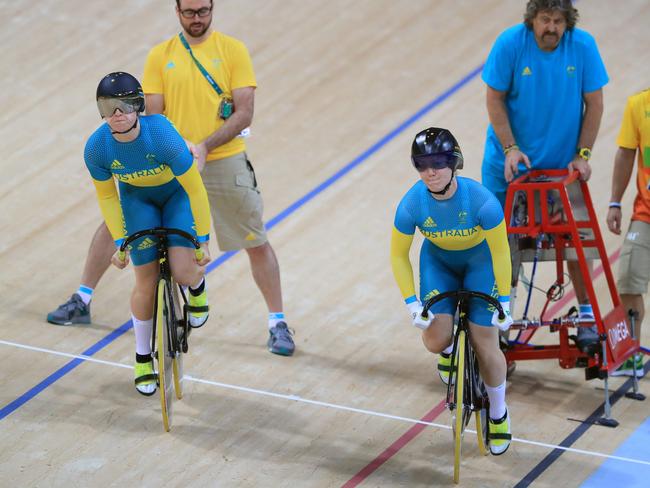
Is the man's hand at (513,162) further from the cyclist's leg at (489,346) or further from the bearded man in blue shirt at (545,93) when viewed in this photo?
the cyclist's leg at (489,346)

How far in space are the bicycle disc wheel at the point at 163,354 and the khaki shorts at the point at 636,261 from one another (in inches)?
89.2

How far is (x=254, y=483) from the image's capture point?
4.98m

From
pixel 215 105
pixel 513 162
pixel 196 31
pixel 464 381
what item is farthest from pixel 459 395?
pixel 196 31

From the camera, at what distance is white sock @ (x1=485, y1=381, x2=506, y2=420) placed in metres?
5.03

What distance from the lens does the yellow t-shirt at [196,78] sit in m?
5.99

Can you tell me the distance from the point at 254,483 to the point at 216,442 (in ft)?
1.33

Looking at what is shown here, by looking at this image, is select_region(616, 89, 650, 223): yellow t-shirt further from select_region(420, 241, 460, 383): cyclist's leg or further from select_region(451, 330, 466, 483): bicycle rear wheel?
select_region(451, 330, 466, 483): bicycle rear wheel

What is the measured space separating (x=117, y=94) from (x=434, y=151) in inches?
53.0

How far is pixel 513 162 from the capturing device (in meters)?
5.71

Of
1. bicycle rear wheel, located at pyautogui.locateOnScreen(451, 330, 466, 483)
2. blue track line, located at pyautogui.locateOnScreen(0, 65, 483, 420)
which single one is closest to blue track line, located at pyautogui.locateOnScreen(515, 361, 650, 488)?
bicycle rear wheel, located at pyautogui.locateOnScreen(451, 330, 466, 483)

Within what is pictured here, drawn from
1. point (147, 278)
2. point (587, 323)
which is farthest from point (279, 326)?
point (587, 323)

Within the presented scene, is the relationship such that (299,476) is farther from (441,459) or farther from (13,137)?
(13,137)

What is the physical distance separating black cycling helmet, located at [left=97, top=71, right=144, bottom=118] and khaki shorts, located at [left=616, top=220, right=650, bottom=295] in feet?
8.32

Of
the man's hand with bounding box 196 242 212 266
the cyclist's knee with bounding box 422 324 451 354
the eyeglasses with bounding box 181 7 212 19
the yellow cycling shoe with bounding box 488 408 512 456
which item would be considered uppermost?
the eyeglasses with bounding box 181 7 212 19
